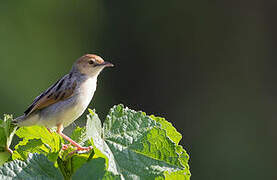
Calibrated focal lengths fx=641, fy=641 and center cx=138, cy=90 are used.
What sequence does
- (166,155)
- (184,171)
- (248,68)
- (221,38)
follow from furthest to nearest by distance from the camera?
(221,38)
(248,68)
(184,171)
(166,155)

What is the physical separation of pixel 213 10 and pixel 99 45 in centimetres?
519

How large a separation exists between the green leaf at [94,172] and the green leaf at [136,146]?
2 cm

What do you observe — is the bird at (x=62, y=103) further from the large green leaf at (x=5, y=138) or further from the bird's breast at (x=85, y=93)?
the large green leaf at (x=5, y=138)

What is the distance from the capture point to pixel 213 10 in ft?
80.4

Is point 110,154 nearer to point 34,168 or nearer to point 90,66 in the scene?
point 34,168

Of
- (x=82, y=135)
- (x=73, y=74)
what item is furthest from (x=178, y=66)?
(x=82, y=135)

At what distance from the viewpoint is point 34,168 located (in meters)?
2.25

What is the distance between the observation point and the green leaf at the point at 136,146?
2.28 metres

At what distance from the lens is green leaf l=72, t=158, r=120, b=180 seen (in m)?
2.20

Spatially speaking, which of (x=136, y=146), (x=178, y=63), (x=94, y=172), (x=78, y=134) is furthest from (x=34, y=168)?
(x=178, y=63)

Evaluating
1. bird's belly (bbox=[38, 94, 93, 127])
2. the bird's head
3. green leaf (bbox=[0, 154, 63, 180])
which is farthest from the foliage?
the bird's head

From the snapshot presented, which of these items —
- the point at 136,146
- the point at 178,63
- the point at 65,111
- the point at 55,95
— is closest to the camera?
the point at 136,146

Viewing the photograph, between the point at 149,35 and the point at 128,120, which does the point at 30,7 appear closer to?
the point at 149,35

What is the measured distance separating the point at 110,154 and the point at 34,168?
0.27 meters
